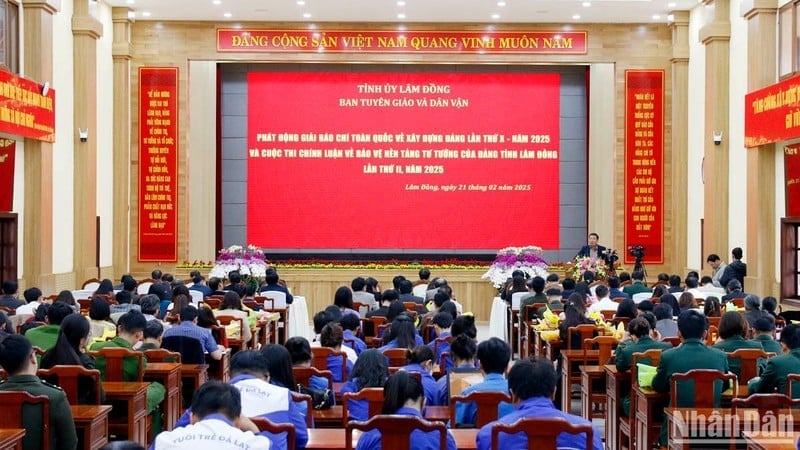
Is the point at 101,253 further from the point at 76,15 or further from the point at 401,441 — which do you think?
the point at 401,441

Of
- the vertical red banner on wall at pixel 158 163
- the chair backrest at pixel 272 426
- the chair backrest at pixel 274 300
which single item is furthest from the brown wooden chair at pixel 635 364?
the vertical red banner on wall at pixel 158 163

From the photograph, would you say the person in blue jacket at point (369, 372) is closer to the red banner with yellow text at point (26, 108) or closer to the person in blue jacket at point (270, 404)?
the person in blue jacket at point (270, 404)

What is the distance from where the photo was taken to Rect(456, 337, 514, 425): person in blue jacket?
4.47m

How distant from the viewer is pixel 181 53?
14969mm

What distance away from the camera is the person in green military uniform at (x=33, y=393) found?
4.10 metres

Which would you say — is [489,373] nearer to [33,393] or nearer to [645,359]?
[645,359]

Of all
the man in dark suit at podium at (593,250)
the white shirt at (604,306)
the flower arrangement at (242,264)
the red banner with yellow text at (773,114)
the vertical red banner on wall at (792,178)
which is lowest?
the white shirt at (604,306)

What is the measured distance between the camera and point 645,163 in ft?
49.5

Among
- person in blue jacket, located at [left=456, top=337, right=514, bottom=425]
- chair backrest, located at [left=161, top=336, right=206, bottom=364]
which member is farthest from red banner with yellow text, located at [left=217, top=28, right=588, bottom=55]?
person in blue jacket, located at [left=456, top=337, right=514, bottom=425]

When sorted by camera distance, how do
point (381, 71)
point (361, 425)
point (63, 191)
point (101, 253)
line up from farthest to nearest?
point (381, 71), point (101, 253), point (63, 191), point (361, 425)

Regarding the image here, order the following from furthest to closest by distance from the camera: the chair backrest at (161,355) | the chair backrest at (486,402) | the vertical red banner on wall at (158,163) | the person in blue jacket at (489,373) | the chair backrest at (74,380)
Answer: the vertical red banner on wall at (158,163) → the chair backrest at (161,355) → the chair backrest at (74,380) → the person in blue jacket at (489,373) → the chair backrest at (486,402)

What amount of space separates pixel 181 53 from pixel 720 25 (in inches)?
295

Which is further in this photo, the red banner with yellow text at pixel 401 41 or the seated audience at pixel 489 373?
the red banner with yellow text at pixel 401 41

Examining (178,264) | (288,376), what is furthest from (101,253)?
(288,376)
